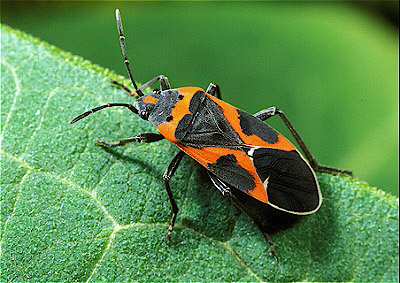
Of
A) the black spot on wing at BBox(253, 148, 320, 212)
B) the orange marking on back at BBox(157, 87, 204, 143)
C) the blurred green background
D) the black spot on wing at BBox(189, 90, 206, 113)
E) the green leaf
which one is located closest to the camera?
the green leaf

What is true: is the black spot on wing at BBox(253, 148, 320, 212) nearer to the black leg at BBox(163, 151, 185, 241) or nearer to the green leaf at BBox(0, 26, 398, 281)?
the green leaf at BBox(0, 26, 398, 281)

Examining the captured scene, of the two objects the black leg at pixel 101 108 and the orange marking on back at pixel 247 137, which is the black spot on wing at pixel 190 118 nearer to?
the orange marking on back at pixel 247 137

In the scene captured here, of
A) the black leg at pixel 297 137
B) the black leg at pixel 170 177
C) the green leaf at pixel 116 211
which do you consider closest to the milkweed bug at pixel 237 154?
the black leg at pixel 170 177

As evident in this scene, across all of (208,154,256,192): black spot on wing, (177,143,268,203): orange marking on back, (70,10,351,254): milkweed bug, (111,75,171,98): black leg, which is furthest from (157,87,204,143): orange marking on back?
(208,154,256,192): black spot on wing

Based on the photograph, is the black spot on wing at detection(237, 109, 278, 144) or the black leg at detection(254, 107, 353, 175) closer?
the black spot on wing at detection(237, 109, 278, 144)

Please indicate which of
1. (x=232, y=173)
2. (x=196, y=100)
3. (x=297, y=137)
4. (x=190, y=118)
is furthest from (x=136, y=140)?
(x=297, y=137)

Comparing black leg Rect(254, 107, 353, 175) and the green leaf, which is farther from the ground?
black leg Rect(254, 107, 353, 175)

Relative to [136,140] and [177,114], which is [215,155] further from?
[136,140]
